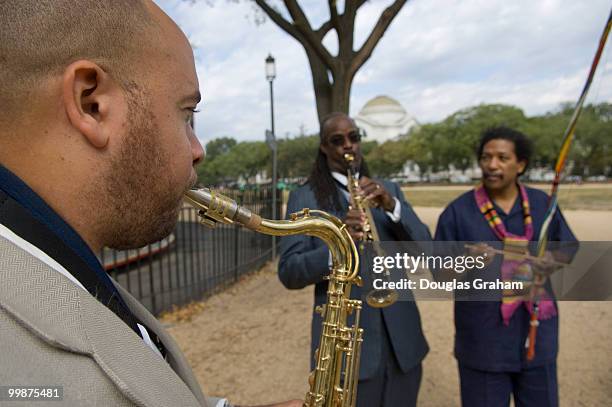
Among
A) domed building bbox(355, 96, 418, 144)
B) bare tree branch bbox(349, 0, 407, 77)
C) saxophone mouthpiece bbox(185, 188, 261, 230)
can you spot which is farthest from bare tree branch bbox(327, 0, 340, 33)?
domed building bbox(355, 96, 418, 144)

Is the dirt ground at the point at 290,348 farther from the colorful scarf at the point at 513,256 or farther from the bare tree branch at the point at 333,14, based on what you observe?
the bare tree branch at the point at 333,14

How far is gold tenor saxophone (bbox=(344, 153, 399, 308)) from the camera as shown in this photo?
6.51 feet

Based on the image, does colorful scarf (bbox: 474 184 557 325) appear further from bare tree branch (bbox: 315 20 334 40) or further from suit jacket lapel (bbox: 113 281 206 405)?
bare tree branch (bbox: 315 20 334 40)

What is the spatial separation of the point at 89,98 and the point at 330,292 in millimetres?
1369

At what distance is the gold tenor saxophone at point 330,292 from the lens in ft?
4.73

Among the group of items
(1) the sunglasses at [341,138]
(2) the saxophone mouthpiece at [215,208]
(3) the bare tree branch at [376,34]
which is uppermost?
(3) the bare tree branch at [376,34]

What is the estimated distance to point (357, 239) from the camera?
7.42ft

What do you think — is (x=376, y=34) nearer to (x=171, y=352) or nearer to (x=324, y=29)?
(x=324, y=29)

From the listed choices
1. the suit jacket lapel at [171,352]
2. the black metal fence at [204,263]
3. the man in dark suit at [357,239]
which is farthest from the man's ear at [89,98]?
the black metal fence at [204,263]

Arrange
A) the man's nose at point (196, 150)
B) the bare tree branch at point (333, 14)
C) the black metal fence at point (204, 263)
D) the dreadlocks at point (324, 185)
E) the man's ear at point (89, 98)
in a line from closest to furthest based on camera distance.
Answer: the man's ear at point (89, 98)
the man's nose at point (196, 150)
the dreadlocks at point (324, 185)
the bare tree branch at point (333, 14)
the black metal fence at point (204, 263)

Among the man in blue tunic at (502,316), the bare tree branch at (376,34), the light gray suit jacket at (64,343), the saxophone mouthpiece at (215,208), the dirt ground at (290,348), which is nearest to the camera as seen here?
the light gray suit jacket at (64,343)

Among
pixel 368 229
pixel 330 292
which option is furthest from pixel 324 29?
pixel 330 292

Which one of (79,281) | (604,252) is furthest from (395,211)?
(79,281)

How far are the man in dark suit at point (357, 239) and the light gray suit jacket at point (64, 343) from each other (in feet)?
5.29
